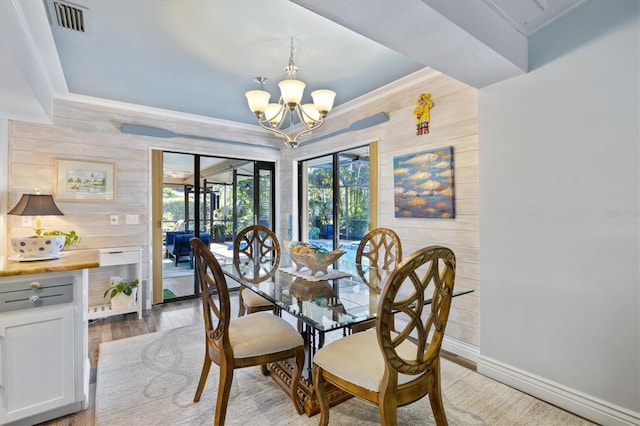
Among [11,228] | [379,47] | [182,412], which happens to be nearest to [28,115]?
[11,228]

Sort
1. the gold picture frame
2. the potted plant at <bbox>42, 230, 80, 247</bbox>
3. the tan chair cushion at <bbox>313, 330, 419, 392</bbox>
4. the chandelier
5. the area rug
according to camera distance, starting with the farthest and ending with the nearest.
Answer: the gold picture frame
the potted plant at <bbox>42, 230, 80, 247</bbox>
the chandelier
the area rug
the tan chair cushion at <bbox>313, 330, 419, 392</bbox>

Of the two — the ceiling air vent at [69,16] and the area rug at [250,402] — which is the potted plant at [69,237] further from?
the ceiling air vent at [69,16]

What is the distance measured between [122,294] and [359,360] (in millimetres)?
3212

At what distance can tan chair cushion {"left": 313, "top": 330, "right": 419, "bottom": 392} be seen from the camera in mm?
1374

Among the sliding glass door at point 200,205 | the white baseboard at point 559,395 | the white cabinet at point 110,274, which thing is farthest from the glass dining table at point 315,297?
the sliding glass door at point 200,205

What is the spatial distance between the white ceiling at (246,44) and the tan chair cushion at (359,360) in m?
1.66

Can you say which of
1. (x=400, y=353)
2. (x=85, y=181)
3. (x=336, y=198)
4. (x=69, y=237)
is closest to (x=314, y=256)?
(x=400, y=353)

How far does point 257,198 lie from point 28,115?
2838 millimetres

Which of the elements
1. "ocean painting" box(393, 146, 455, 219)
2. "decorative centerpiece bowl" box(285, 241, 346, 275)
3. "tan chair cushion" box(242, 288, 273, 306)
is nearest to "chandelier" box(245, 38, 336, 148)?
"decorative centerpiece bowl" box(285, 241, 346, 275)

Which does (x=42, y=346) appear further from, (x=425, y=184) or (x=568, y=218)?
(x=568, y=218)

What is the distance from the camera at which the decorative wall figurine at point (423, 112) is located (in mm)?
2855

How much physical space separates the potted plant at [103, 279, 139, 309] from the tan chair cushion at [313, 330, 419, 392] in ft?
9.70

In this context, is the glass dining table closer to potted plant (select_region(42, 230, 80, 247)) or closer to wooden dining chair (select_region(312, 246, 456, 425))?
wooden dining chair (select_region(312, 246, 456, 425))

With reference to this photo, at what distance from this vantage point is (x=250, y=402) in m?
1.95
